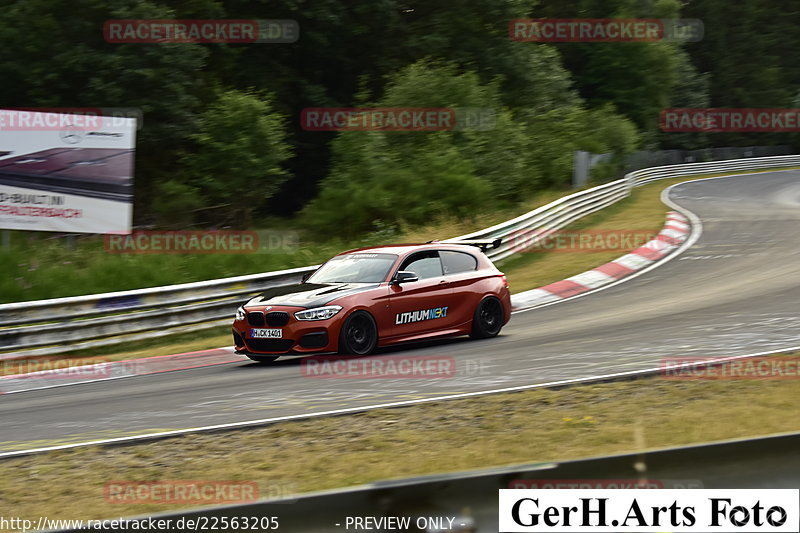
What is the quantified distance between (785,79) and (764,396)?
80.4m

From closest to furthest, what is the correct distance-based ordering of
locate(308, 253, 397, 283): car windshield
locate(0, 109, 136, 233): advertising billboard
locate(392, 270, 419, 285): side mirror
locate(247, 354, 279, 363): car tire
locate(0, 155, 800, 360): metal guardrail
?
locate(247, 354, 279, 363): car tire
locate(392, 270, 419, 285): side mirror
locate(308, 253, 397, 283): car windshield
locate(0, 155, 800, 360): metal guardrail
locate(0, 109, 136, 233): advertising billboard

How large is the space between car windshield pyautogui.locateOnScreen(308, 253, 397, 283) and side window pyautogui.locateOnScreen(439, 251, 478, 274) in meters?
0.79

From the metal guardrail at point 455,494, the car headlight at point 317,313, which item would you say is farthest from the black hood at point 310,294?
the metal guardrail at point 455,494

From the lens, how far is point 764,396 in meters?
8.17

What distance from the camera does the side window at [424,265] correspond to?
12.7 meters

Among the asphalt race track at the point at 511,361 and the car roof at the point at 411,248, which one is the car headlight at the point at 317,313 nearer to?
the asphalt race track at the point at 511,361

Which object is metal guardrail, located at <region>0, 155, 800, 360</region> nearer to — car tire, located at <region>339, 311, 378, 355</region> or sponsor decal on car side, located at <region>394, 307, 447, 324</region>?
sponsor decal on car side, located at <region>394, 307, 447, 324</region>

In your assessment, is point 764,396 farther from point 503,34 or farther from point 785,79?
point 785,79

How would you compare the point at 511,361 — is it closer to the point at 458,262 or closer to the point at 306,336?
the point at 306,336

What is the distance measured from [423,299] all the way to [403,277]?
0.53m

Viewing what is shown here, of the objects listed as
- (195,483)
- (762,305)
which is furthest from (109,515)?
(762,305)

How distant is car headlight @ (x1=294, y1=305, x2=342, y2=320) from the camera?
11.5 meters

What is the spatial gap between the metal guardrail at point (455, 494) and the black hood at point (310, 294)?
7117 mm

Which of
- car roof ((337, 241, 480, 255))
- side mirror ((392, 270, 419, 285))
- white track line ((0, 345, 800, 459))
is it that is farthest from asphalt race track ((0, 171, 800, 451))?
car roof ((337, 241, 480, 255))
